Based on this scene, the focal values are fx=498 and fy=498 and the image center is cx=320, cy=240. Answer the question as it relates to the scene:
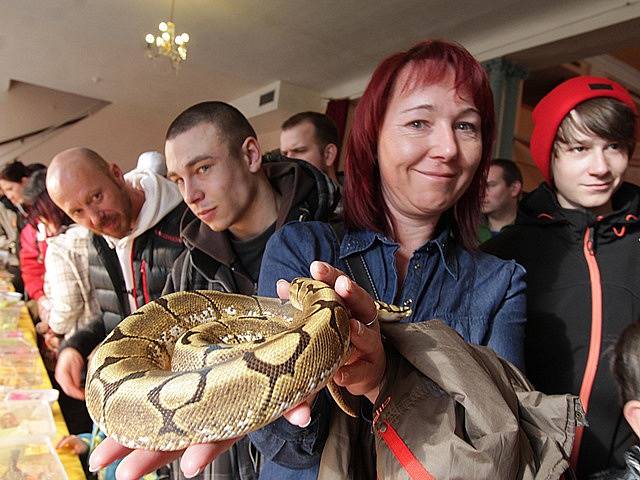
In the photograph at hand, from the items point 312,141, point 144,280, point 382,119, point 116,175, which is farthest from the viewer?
point 312,141

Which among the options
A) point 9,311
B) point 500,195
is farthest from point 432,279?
point 9,311

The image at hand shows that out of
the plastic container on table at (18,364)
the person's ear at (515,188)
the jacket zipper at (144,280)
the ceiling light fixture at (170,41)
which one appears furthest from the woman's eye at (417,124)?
the ceiling light fixture at (170,41)

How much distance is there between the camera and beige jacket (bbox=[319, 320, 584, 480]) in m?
0.84

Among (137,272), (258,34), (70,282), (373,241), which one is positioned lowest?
(70,282)

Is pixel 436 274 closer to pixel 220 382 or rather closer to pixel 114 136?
pixel 220 382

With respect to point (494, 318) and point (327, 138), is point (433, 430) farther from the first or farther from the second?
point (327, 138)

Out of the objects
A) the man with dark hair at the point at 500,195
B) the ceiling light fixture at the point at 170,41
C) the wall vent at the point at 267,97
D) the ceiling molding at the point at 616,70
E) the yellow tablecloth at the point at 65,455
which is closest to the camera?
the yellow tablecloth at the point at 65,455

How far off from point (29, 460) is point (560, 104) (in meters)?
2.36

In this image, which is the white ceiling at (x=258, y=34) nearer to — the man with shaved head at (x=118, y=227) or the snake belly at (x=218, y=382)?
the man with shaved head at (x=118, y=227)

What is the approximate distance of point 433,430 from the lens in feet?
2.87

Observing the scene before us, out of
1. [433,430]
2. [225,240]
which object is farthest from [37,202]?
[433,430]

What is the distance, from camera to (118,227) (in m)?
2.60

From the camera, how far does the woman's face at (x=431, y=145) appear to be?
1223mm

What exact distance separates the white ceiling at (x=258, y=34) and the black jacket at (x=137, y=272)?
15.3 feet
